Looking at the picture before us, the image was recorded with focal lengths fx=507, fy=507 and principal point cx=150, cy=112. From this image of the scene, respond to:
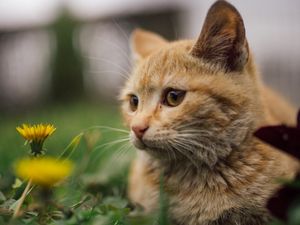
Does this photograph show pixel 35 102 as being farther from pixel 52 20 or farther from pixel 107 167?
pixel 107 167

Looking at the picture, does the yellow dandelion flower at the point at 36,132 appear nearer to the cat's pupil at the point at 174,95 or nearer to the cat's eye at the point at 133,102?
the cat's pupil at the point at 174,95

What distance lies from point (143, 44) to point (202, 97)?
92cm

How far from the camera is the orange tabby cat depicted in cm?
201

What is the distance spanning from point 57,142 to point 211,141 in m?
1.95

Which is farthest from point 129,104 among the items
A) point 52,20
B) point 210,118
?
point 52,20

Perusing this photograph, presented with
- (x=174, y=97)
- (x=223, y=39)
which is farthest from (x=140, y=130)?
(x=223, y=39)

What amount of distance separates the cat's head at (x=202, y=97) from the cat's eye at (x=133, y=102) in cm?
3

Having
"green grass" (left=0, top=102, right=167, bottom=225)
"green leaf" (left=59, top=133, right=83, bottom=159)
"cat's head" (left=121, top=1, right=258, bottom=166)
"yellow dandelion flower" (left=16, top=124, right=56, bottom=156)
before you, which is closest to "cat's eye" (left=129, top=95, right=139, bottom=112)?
"cat's head" (left=121, top=1, right=258, bottom=166)

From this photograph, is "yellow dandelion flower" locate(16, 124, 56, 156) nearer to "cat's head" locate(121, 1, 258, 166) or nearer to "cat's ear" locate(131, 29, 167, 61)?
"cat's head" locate(121, 1, 258, 166)

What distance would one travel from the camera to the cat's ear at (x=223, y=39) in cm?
210

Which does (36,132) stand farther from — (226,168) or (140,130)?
(226,168)

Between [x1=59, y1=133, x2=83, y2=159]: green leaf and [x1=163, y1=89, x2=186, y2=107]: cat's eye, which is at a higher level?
[x1=163, y1=89, x2=186, y2=107]: cat's eye

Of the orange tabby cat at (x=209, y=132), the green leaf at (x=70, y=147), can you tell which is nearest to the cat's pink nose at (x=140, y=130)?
the orange tabby cat at (x=209, y=132)

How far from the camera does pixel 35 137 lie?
156 cm
